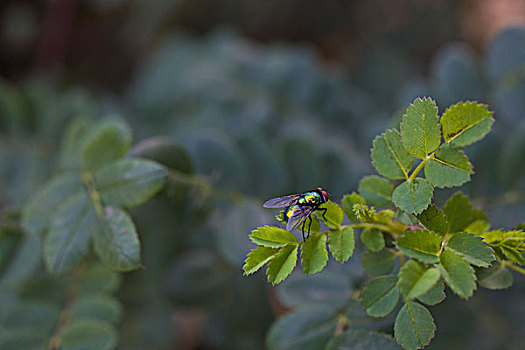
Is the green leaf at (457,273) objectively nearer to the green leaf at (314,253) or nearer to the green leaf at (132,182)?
the green leaf at (314,253)

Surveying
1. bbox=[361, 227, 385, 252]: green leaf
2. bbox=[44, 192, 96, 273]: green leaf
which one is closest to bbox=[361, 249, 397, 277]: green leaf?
bbox=[361, 227, 385, 252]: green leaf

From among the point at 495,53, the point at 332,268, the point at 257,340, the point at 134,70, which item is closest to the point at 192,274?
the point at 257,340

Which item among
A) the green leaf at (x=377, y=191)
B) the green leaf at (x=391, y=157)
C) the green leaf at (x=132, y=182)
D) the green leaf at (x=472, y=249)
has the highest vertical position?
the green leaf at (x=132, y=182)

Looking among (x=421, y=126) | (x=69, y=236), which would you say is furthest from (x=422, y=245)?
(x=69, y=236)

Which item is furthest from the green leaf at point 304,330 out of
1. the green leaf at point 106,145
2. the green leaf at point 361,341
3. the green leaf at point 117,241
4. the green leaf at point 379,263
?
the green leaf at point 106,145

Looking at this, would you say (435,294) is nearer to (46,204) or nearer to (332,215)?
(332,215)

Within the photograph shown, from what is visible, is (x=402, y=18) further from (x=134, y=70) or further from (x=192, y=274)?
(x=192, y=274)
